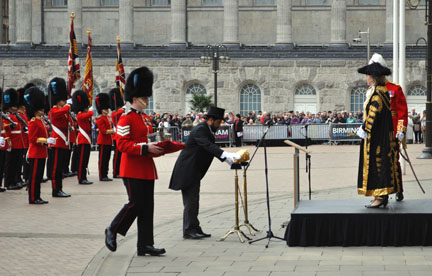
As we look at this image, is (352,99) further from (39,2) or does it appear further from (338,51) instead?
(39,2)

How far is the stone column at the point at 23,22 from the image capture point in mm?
64919

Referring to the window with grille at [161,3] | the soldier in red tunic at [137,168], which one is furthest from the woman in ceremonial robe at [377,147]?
the window with grille at [161,3]

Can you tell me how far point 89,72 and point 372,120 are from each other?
13.8 m

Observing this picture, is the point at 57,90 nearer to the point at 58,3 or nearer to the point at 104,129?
the point at 104,129

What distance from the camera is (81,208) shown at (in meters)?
16.5

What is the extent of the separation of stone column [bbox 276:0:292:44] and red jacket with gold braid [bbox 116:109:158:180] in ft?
170

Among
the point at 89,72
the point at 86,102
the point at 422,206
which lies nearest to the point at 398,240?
the point at 422,206

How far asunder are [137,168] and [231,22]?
53.4m

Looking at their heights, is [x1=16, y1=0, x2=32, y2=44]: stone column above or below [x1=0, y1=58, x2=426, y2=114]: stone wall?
above

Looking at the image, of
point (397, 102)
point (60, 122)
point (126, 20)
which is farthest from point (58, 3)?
point (397, 102)

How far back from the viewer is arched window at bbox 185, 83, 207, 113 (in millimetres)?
58250

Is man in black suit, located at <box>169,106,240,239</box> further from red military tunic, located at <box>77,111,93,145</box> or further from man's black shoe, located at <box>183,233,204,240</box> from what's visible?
red military tunic, located at <box>77,111,93,145</box>

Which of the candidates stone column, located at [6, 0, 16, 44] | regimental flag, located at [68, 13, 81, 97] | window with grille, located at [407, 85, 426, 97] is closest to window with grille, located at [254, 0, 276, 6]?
window with grille, located at [407, 85, 426, 97]

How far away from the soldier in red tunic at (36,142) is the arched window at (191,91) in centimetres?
4031
